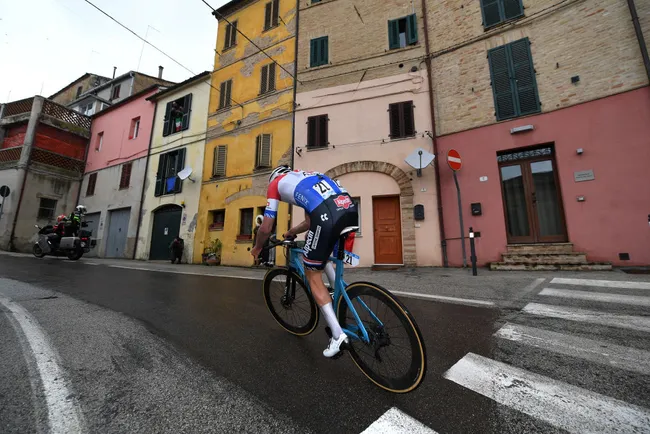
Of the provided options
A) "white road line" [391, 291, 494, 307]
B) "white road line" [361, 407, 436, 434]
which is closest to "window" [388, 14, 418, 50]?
"white road line" [391, 291, 494, 307]

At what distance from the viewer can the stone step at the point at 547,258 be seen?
691 centimetres

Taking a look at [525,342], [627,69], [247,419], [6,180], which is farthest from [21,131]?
[627,69]

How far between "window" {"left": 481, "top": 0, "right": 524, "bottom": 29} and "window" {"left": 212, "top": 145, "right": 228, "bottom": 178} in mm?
12088

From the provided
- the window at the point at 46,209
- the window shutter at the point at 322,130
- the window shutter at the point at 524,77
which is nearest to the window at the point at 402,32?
the window shutter at the point at 524,77

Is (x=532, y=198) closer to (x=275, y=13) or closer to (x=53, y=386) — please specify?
(x=53, y=386)

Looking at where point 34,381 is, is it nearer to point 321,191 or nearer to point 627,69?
point 321,191

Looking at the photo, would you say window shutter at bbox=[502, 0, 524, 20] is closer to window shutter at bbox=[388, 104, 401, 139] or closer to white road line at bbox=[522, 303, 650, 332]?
window shutter at bbox=[388, 104, 401, 139]

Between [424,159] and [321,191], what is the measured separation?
7982mm

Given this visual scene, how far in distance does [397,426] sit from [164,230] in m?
16.2

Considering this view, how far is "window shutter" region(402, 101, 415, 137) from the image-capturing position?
10.0 meters

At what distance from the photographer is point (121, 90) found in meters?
23.9

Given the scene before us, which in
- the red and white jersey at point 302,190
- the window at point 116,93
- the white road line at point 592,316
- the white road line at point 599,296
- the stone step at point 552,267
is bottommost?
the white road line at point 592,316

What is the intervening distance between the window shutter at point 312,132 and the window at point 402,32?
4.19 metres

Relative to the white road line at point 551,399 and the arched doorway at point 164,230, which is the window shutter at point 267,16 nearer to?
the arched doorway at point 164,230
